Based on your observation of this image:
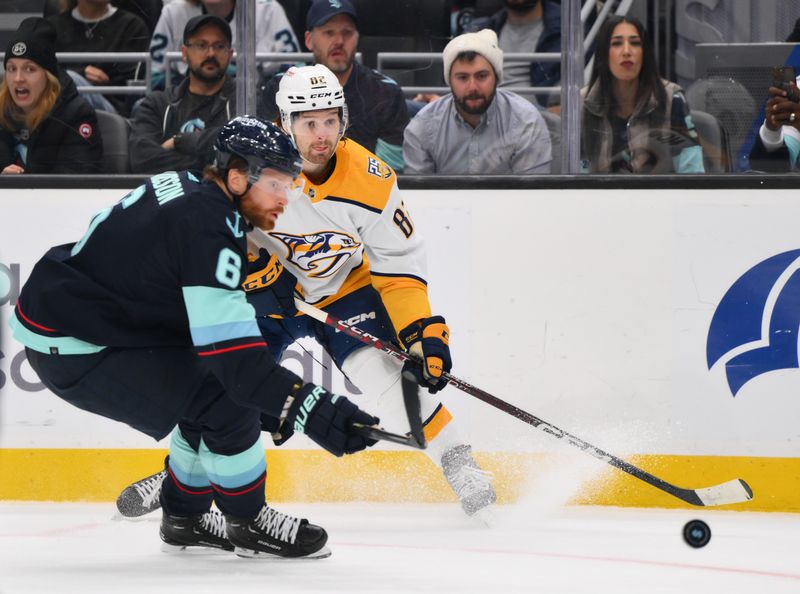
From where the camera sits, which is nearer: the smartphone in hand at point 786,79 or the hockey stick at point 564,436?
the hockey stick at point 564,436

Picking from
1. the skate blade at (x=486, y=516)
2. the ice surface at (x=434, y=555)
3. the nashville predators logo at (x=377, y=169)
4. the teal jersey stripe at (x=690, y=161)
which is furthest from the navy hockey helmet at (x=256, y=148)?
the teal jersey stripe at (x=690, y=161)

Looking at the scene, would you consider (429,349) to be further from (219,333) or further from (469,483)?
(219,333)

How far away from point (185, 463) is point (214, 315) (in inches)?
22.6

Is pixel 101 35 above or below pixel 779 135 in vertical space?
above

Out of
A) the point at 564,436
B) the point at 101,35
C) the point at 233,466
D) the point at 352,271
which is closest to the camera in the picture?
the point at 233,466

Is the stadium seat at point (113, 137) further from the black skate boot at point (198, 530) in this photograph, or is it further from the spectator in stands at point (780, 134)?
the spectator in stands at point (780, 134)

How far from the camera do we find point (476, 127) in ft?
13.2

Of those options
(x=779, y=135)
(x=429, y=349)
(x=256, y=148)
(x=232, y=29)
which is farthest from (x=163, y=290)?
(x=779, y=135)

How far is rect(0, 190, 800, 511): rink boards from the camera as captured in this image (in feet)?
12.7

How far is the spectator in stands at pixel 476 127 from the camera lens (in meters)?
3.96

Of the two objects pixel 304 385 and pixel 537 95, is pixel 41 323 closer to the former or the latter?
pixel 304 385

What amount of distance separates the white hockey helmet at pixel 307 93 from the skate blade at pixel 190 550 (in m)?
1.11

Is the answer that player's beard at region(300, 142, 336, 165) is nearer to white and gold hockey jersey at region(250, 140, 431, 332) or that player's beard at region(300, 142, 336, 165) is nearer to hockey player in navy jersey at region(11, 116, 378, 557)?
white and gold hockey jersey at region(250, 140, 431, 332)

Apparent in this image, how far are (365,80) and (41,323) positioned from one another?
159 centimetres
